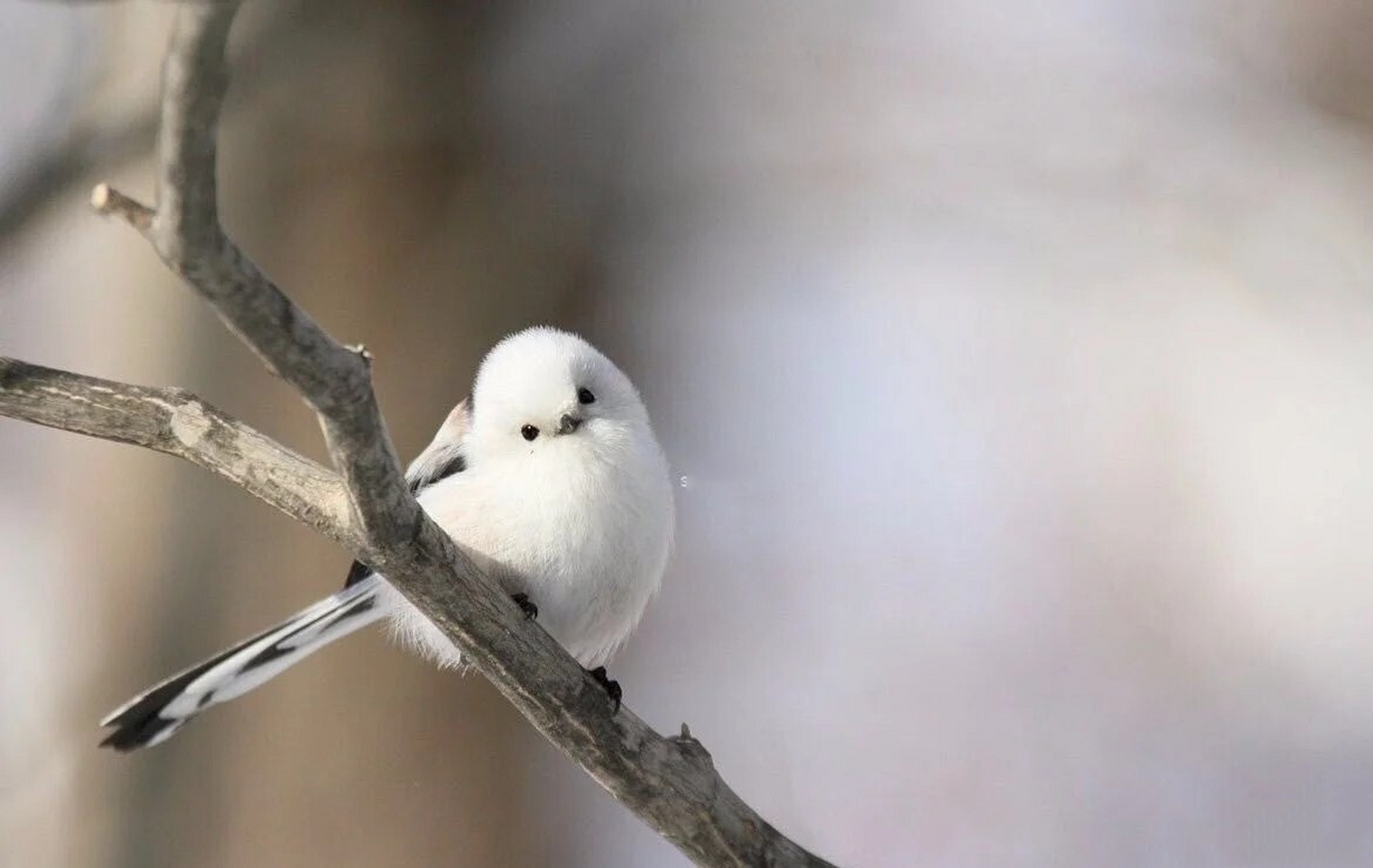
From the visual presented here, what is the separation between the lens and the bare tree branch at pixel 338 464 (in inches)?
21.4

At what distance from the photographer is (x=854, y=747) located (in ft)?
7.07

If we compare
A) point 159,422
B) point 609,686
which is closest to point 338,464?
point 159,422

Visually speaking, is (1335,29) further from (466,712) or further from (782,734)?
(466,712)

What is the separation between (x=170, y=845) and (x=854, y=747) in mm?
1128

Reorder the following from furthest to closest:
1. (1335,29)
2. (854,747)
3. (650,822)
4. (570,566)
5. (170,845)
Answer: (1335,29)
(854,747)
(170,845)
(570,566)
(650,822)

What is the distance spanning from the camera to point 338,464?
2.41ft

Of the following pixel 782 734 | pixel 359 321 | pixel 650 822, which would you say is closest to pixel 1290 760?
pixel 782 734

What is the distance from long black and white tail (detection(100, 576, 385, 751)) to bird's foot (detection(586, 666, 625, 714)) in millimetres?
253

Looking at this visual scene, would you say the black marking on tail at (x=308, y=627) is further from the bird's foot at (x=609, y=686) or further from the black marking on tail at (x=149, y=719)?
the bird's foot at (x=609, y=686)

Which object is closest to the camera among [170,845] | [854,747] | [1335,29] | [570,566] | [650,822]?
[650,822]

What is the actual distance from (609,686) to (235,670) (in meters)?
0.39

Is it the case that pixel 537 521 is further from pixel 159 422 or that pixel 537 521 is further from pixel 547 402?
pixel 159 422

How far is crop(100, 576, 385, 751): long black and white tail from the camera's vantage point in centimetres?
117

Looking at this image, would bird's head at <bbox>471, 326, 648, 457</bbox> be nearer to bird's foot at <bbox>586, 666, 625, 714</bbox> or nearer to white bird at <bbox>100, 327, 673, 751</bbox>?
white bird at <bbox>100, 327, 673, 751</bbox>
